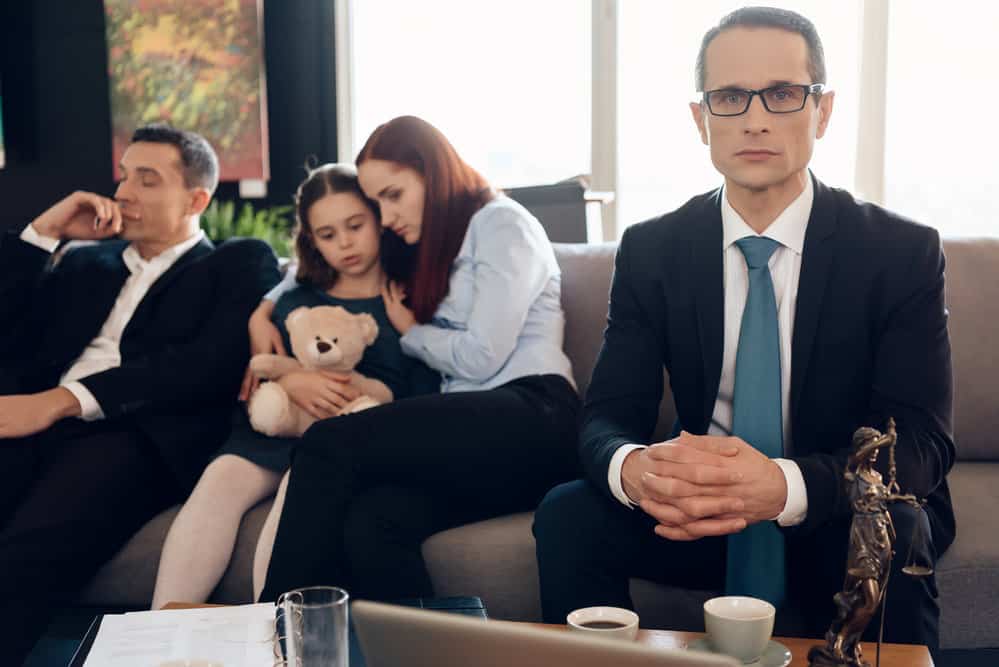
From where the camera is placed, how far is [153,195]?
2535mm

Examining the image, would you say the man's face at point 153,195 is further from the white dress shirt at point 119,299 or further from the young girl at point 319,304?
the young girl at point 319,304

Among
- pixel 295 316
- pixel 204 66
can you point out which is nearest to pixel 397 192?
pixel 295 316

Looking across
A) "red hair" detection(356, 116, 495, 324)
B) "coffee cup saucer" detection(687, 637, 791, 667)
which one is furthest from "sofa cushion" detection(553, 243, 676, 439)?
"coffee cup saucer" detection(687, 637, 791, 667)

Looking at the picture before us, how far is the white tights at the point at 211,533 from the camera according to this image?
1886 millimetres

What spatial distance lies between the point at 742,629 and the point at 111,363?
1.82 m

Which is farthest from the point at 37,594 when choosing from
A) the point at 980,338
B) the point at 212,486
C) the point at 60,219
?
the point at 980,338

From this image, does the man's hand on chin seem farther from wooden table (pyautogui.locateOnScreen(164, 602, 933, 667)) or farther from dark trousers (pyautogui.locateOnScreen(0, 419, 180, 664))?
wooden table (pyautogui.locateOnScreen(164, 602, 933, 667))

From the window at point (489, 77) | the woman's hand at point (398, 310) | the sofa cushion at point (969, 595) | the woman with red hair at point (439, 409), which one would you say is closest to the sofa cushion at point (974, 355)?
the sofa cushion at point (969, 595)

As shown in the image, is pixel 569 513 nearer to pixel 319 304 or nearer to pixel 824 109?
pixel 824 109

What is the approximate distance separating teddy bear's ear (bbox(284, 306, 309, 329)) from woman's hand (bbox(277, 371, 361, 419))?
0.37 feet

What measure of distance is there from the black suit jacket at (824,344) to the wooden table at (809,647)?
238 millimetres

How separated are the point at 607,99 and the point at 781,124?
297 cm

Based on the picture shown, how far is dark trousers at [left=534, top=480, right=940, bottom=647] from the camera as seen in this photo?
1.54 metres

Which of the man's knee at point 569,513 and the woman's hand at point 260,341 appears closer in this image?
the man's knee at point 569,513
